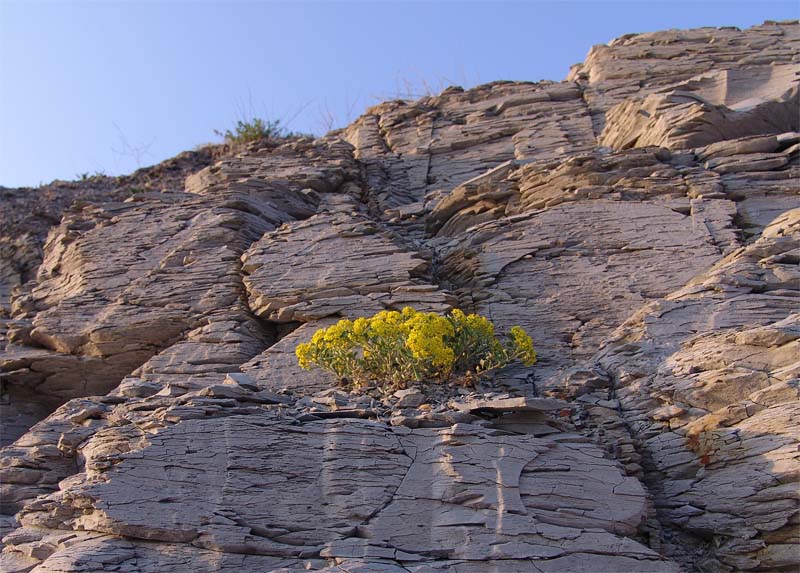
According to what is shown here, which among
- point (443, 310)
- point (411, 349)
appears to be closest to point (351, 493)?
point (411, 349)

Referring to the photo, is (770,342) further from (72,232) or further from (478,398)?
(72,232)

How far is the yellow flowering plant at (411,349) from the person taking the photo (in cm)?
789

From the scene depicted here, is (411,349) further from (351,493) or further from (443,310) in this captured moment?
(351,493)

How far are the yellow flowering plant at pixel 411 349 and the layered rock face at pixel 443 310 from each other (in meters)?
0.25

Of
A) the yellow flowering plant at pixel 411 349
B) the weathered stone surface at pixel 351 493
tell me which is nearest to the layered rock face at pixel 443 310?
the weathered stone surface at pixel 351 493

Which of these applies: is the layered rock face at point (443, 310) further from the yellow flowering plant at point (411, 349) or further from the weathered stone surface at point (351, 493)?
the yellow flowering plant at point (411, 349)

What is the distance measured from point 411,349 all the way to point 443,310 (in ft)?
4.93

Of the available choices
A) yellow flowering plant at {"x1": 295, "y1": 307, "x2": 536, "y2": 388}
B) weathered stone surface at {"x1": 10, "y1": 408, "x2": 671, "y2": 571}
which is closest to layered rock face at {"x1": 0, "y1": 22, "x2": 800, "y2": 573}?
weathered stone surface at {"x1": 10, "y1": 408, "x2": 671, "y2": 571}

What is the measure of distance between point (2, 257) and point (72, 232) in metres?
2.32

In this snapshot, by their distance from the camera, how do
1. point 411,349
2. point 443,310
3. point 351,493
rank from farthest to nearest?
point 443,310, point 411,349, point 351,493

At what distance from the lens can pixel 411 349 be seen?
312 inches

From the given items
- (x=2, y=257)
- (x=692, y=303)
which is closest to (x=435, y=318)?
(x=692, y=303)

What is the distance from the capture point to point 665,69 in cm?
1725

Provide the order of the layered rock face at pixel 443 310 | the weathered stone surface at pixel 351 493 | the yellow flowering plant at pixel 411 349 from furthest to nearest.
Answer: the yellow flowering plant at pixel 411 349
the layered rock face at pixel 443 310
the weathered stone surface at pixel 351 493
